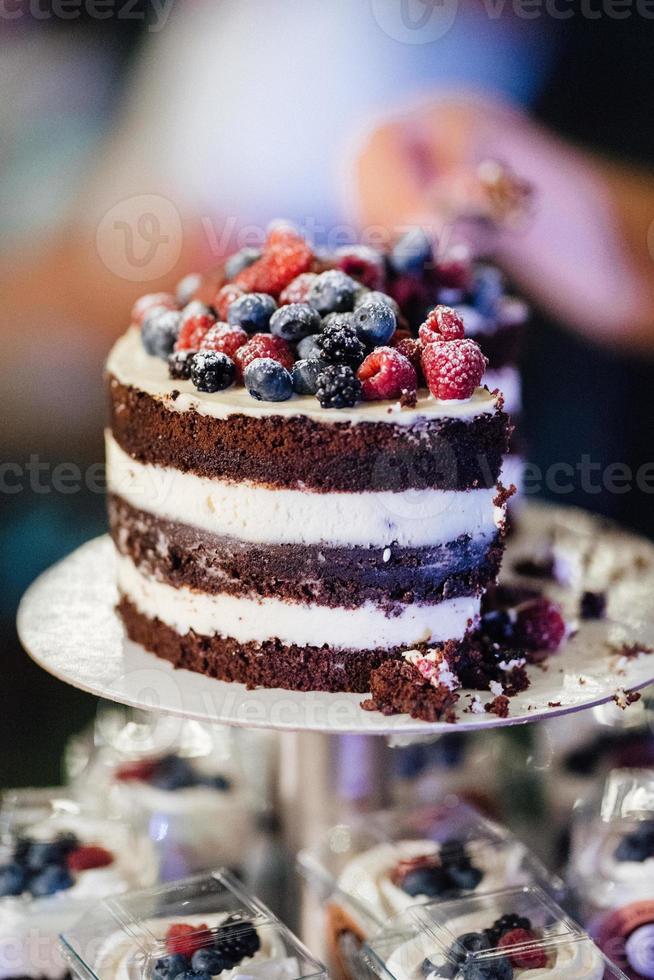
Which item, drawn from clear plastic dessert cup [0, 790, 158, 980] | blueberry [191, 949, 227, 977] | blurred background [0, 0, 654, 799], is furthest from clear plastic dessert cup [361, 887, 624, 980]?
blurred background [0, 0, 654, 799]

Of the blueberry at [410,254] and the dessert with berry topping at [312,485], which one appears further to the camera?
the blueberry at [410,254]

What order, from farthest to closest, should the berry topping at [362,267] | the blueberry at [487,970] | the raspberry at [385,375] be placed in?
the berry topping at [362,267], the raspberry at [385,375], the blueberry at [487,970]

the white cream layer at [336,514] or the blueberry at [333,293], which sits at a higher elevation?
the blueberry at [333,293]

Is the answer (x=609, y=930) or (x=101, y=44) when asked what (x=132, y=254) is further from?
(x=609, y=930)

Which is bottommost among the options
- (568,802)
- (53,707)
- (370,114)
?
(53,707)

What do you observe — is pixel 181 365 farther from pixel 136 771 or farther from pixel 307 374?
pixel 136 771

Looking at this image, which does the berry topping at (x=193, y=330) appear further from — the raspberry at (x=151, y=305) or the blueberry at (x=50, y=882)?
the blueberry at (x=50, y=882)

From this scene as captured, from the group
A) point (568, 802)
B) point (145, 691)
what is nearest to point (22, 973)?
point (145, 691)

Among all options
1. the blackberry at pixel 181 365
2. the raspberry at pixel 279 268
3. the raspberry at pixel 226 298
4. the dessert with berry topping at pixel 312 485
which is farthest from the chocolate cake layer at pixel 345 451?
the raspberry at pixel 279 268
